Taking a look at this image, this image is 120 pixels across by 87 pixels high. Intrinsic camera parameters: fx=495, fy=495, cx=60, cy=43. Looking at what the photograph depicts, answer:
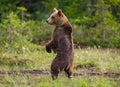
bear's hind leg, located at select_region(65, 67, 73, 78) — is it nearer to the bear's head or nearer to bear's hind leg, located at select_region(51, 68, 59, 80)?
bear's hind leg, located at select_region(51, 68, 59, 80)

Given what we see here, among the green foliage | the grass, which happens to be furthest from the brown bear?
the green foliage

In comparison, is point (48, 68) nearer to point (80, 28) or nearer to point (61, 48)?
point (61, 48)

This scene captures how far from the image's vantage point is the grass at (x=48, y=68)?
9.78m

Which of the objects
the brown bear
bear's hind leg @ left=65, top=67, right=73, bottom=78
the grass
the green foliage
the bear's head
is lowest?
the green foliage

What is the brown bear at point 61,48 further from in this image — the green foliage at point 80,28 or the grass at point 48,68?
the green foliage at point 80,28

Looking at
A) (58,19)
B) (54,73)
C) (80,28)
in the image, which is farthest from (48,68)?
(80,28)

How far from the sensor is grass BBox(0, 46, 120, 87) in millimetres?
9781

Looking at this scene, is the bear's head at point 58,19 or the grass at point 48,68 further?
the bear's head at point 58,19

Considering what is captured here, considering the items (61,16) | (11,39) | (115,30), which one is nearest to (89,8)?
(115,30)

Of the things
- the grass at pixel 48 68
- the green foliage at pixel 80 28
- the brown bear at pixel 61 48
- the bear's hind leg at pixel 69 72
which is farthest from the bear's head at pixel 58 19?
the green foliage at pixel 80 28

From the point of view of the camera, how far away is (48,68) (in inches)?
471

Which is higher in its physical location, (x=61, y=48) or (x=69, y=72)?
(x=61, y=48)

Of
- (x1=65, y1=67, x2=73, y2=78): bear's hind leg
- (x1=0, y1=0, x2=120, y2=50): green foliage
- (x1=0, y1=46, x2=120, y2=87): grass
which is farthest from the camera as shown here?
(x1=0, y1=0, x2=120, y2=50): green foliage

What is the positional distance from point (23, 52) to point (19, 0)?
14.9 meters
